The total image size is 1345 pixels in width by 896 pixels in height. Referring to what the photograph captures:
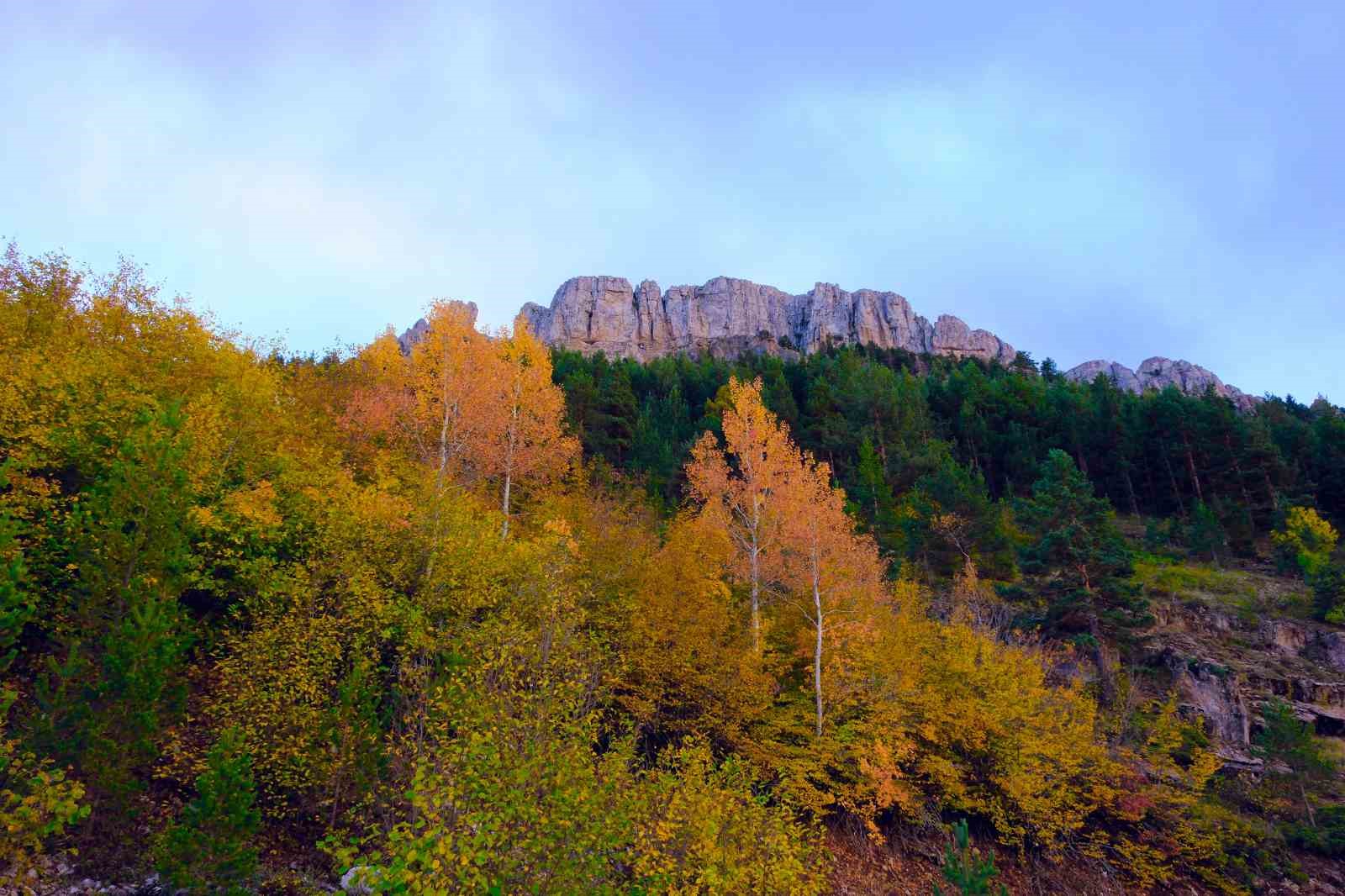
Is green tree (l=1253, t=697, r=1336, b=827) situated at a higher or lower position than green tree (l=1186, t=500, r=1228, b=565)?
lower

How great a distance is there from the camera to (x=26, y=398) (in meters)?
14.9

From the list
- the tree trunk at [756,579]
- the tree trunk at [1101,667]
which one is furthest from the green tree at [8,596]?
the tree trunk at [1101,667]

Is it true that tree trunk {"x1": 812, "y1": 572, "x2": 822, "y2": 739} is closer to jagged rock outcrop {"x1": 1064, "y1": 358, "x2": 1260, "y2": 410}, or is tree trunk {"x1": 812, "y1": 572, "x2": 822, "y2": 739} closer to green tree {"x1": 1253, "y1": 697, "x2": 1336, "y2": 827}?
green tree {"x1": 1253, "y1": 697, "x2": 1336, "y2": 827}

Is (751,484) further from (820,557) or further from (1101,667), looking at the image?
(1101,667)

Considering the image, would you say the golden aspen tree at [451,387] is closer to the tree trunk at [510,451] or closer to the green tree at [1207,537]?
the tree trunk at [510,451]

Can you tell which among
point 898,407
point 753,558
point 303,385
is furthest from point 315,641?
point 898,407

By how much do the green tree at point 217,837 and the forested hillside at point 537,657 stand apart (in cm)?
6

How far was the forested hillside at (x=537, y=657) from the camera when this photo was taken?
10.3 m

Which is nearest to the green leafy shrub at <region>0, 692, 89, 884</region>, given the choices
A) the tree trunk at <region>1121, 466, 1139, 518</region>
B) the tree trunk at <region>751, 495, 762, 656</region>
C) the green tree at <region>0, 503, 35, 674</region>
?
the green tree at <region>0, 503, 35, 674</region>

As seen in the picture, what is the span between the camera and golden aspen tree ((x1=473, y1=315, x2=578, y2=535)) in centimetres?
2369

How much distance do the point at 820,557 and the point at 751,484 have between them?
3.43 meters

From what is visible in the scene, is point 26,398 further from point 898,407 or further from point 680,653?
point 898,407

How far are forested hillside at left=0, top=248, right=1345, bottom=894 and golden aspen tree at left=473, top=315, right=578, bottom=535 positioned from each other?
0.15m

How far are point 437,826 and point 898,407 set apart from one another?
164 ft
